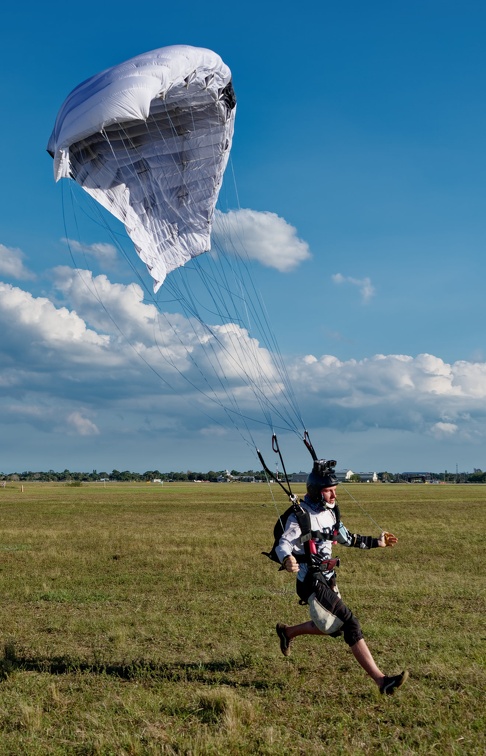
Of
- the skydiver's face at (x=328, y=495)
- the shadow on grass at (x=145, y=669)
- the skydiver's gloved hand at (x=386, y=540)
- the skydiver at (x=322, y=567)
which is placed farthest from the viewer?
the skydiver's gloved hand at (x=386, y=540)

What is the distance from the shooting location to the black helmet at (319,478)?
717cm

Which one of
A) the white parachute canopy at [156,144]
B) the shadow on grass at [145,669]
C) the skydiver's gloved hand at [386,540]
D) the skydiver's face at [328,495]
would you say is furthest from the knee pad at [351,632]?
the white parachute canopy at [156,144]

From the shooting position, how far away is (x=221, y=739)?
5.34 m

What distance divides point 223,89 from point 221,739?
8764 mm

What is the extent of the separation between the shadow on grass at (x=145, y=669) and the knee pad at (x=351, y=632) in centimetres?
92

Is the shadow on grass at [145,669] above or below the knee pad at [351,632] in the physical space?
below

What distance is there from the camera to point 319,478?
7207 millimetres

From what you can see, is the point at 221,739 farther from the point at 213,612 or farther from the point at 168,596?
the point at 168,596

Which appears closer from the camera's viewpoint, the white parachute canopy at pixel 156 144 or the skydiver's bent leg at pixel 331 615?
the skydiver's bent leg at pixel 331 615

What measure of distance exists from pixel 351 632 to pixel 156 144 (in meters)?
7.40

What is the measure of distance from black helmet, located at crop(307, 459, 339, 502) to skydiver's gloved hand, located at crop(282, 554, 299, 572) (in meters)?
0.81

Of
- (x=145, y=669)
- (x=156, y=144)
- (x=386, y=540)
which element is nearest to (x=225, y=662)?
(x=145, y=669)

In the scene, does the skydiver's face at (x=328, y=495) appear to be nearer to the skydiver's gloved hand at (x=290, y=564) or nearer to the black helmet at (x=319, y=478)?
the black helmet at (x=319, y=478)

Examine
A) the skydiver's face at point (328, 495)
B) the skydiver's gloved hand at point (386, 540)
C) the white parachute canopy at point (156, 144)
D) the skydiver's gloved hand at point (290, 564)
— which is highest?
→ the white parachute canopy at point (156, 144)
